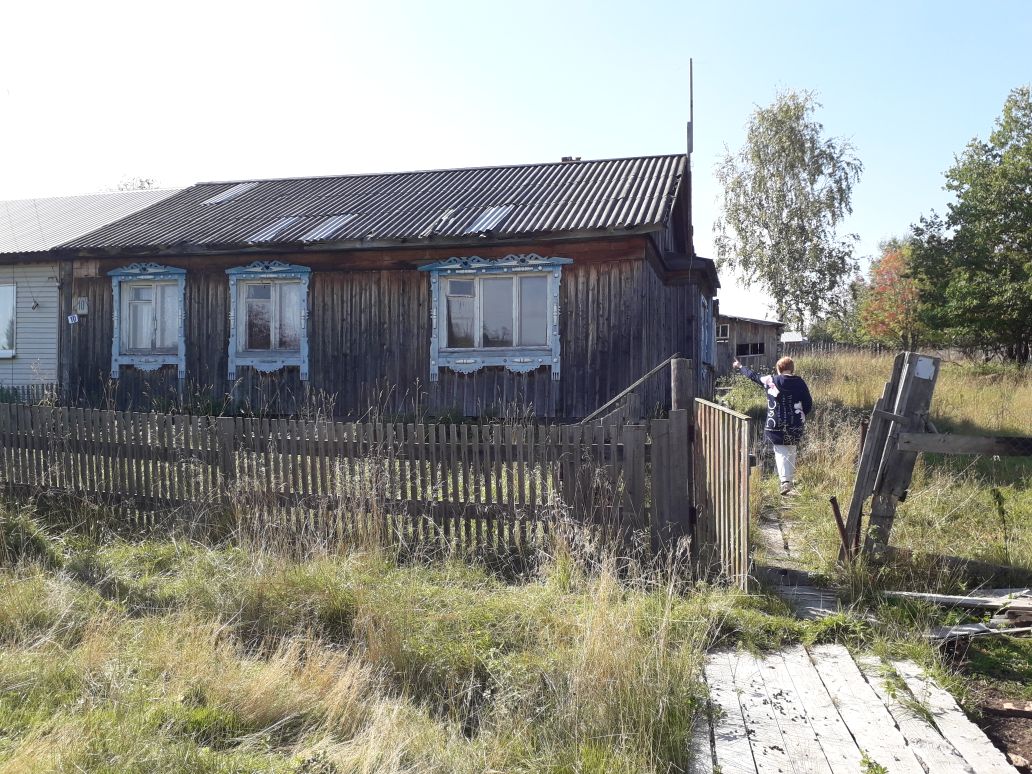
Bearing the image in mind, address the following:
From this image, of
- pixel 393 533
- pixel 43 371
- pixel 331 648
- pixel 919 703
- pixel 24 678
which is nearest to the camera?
pixel 919 703

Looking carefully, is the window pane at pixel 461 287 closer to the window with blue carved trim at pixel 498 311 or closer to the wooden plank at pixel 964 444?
the window with blue carved trim at pixel 498 311

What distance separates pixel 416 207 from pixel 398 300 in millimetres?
2219

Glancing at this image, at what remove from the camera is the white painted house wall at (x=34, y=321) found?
14992 mm

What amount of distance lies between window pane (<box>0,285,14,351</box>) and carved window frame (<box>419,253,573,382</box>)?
9531 mm

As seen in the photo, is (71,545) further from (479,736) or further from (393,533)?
(479,736)

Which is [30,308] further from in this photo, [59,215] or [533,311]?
[533,311]

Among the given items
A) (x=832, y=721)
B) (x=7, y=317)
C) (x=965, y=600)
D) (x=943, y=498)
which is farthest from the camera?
(x=7, y=317)

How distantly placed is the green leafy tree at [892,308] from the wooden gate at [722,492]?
32.9 m

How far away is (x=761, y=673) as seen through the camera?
387 centimetres

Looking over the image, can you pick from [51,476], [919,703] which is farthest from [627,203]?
[919,703]

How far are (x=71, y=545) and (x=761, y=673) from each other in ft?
18.0

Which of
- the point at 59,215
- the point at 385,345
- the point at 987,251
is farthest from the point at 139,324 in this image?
the point at 987,251

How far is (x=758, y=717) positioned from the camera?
3400 mm

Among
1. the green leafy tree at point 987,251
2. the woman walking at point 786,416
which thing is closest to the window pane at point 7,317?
the woman walking at point 786,416
